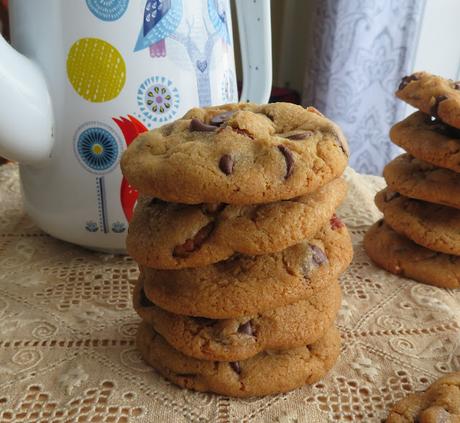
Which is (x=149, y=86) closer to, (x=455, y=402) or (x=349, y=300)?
(x=349, y=300)

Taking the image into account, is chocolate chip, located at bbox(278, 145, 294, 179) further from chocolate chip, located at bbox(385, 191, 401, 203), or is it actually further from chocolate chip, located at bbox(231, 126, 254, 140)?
chocolate chip, located at bbox(385, 191, 401, 203)

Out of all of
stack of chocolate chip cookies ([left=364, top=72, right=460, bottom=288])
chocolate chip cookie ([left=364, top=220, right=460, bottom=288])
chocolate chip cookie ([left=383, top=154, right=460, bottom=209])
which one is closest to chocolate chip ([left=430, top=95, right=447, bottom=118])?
stack of chocolate chip cookies ([left=364, top=72, right=460, bottom=288])

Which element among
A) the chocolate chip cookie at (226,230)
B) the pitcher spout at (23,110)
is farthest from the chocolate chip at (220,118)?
the pitcher spout at (23,110)

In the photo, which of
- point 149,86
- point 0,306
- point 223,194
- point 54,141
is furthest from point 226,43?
point 0,306

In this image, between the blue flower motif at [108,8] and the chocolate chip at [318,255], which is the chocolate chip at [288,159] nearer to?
the chocolate chip at [318,255]

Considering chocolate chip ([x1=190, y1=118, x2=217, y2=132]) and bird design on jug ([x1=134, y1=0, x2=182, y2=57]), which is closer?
chocolate chip ([x1=190, y1=118, x2=217, y2=132])

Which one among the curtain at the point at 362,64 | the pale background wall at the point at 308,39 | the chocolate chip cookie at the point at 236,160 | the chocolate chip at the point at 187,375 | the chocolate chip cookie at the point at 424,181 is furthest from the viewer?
the pale background wall at the point at 308,39
